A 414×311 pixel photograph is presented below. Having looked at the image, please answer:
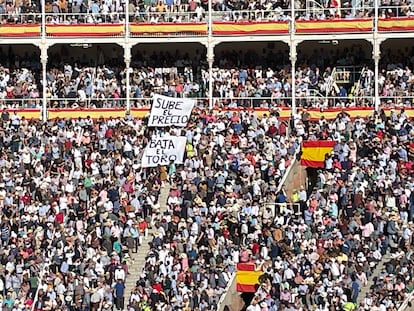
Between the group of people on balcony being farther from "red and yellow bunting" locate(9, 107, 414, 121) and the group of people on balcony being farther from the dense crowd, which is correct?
the dense crowd

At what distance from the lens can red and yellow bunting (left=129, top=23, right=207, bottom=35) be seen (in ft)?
204

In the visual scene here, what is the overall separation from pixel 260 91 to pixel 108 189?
11.1 meters

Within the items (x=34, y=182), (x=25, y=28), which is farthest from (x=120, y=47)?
(x=34, y=182)

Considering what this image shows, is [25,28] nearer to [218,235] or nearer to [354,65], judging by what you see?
[354,65]

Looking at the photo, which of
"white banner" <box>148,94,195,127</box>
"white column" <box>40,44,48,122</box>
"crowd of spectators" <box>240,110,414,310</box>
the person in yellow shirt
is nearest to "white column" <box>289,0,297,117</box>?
"white banner" <box>148,94,195,127</box>

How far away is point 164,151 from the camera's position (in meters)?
54.2

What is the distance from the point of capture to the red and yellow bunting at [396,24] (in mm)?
60562

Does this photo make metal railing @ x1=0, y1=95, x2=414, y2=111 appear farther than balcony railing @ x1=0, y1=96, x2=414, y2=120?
Yes

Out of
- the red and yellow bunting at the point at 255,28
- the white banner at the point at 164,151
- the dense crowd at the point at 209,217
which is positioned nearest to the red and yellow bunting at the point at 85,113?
the dense crowd at the point at 209,217

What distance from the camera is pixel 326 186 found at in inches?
1991

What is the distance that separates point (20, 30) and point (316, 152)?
13.8 meters

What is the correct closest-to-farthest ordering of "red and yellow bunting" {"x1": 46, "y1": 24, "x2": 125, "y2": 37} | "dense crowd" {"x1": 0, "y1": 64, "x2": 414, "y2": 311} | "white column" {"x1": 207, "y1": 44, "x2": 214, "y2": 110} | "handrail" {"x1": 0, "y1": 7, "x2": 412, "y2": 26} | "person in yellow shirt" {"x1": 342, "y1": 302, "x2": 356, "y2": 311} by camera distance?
"person in yellow shirt" {"x1": 342, "y1": 302, "x2": 356, "y2": 311} → "dense crowd" {"x1": 0, "y1": 64, "x2": 414, "y2": 311} → "white column" {"x1": 207, "y1": 44, "x2": 214, "y2": 110} → "handrail" {"x1": 0, "y1": 7, "x2": 412, "y2": 26} → "red and yellow bunting" {"x1": 46, "y1": 24, "x2": 125, "y2": 37}

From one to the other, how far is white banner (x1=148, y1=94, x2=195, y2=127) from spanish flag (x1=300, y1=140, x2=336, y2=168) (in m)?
5.10

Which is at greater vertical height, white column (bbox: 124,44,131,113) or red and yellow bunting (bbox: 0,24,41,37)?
red and yellow bunting (bbox: 0,24,41,37)
